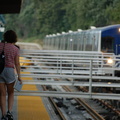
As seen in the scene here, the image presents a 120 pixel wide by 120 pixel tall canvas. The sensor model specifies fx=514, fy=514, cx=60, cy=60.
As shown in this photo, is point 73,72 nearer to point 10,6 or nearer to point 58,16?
point 10,6

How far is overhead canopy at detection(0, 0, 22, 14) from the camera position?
35.8 ft

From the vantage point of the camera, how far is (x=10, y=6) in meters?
12.0

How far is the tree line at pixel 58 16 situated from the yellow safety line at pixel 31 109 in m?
22.4

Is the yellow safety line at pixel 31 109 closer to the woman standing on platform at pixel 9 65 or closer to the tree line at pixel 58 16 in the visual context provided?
the woman standing on platform at pixel 9 65

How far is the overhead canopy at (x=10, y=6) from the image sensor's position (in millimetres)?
10909

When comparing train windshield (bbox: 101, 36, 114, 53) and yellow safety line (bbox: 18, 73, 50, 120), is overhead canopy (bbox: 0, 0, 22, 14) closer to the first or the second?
yellow safety line (bbox: 18, 73, 50, 120)

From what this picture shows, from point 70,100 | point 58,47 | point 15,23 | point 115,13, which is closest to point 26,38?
point 15,23

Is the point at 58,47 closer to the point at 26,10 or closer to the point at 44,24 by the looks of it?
the point at 44,24

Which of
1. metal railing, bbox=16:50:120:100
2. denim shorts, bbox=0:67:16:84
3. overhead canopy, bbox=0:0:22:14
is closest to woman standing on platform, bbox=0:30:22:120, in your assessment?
denim shorts, bbox=0:67:16:84

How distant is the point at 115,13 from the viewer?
35.1 m

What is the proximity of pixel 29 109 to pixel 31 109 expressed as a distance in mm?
49

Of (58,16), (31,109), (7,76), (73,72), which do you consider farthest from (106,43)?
(58,16)

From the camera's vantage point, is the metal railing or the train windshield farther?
the train windshield

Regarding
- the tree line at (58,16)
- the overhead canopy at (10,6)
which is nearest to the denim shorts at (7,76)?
the overhead canopy at (10,6)
